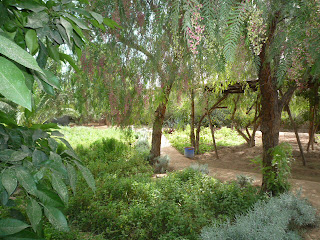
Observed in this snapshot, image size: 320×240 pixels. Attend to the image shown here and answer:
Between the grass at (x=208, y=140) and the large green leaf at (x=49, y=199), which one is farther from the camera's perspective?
the grass at (x=208, y=140)

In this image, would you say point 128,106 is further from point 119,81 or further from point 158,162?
point 158,162

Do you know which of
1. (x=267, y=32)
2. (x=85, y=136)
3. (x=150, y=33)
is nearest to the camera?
(x=267, y=32)

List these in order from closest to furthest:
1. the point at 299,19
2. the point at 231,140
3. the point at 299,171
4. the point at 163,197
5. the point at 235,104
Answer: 1. the point at 299,19
2. the point at 163,197
3. the point at 299,171
4. the point at 235,104
5. the point at 231,140

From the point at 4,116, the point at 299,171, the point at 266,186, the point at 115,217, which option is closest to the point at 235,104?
the point at 299,171

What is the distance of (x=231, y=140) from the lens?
421 inches

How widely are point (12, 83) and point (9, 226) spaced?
1.49ft

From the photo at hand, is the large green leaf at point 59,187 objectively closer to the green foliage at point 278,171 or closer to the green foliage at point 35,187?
the green foliage at point 35,187

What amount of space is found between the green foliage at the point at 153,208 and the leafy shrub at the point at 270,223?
0.76 ft

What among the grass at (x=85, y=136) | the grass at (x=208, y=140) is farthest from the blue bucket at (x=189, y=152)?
the grass at (x=85, y=136)

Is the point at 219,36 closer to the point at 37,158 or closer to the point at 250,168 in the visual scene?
the point at 37,158

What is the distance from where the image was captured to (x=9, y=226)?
52 centimetres

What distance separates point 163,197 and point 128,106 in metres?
1.54

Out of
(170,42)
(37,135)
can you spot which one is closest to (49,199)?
(37,135)

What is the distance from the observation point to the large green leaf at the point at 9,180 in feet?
1.50
